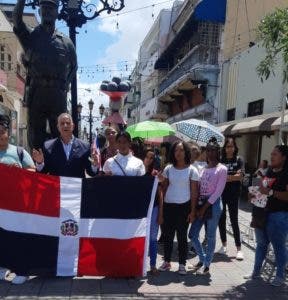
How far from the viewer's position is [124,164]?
5961 millimetres

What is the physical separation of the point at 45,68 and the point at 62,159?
1.61 m

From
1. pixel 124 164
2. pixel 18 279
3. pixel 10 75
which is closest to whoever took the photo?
pixel 18 279

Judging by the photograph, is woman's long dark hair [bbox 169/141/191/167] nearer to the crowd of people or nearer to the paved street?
the crowd of people

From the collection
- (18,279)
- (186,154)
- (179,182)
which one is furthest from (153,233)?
(18,279)

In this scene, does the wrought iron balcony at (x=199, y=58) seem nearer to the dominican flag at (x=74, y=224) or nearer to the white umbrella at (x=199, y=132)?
the white umbrella at (x=199, y=132)

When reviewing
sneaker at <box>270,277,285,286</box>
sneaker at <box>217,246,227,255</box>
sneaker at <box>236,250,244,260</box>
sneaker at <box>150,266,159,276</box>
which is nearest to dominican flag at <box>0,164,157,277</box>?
sneaker at <box>150,266,159,276</box>

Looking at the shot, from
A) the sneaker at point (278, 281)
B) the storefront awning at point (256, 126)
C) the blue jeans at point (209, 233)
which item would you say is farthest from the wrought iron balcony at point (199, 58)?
the sneaker at point (278, 281)

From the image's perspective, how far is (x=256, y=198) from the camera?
5.89 metres

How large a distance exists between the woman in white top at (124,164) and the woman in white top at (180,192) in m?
0.34

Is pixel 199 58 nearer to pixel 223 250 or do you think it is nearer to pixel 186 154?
pixel 223 250

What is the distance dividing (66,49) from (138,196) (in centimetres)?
249

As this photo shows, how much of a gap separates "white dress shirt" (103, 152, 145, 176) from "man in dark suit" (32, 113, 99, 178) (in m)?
0.19

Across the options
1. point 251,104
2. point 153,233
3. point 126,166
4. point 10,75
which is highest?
point 10,75

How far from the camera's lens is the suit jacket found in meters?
5.84
